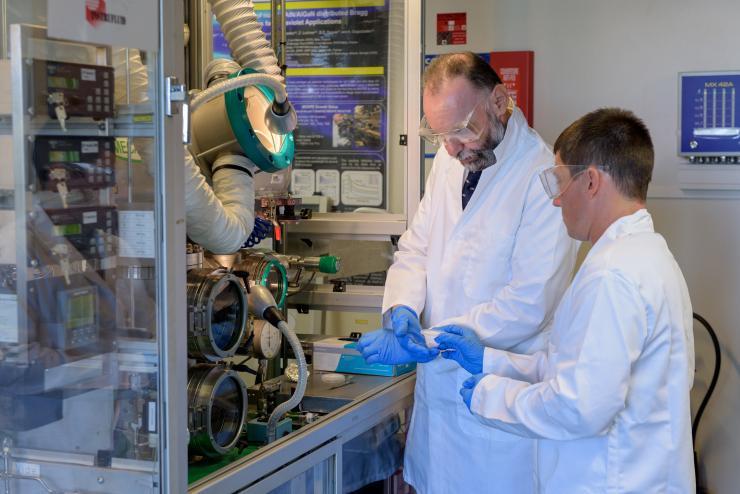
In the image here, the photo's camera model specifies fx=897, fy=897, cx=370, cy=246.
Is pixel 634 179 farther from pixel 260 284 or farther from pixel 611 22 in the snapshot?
pixel 611 22

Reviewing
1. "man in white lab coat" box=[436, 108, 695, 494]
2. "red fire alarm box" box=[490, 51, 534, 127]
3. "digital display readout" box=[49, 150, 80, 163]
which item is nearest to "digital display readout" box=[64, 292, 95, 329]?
"digital display readout" box=[49, 150, 80, 163]

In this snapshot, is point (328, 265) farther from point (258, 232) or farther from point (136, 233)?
point (136, 233)

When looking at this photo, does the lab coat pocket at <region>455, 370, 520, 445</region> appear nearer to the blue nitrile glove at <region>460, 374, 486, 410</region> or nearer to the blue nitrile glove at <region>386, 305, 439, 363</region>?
the blue nitrile glove at <region>386, 305, 439, 363</region>

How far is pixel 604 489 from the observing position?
5.77ft

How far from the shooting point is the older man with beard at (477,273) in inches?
91.3

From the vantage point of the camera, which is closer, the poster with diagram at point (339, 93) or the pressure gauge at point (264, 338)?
the pressure gauge at point (264, 338)

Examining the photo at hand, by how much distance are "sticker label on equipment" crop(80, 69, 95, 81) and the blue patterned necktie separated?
1295 millimetres

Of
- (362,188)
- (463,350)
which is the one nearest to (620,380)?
(463,350)

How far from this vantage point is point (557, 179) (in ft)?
6.10

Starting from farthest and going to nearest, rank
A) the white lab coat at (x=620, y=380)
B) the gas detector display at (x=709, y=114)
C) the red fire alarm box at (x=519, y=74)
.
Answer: the red fire alarm box at (x=519, y=74) < the gas detector display at (x=709, y=114) < the white lab coat at (x=620, y=380)

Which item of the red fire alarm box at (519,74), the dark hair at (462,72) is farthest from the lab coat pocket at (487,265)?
the red fire alarm box at (519,74)

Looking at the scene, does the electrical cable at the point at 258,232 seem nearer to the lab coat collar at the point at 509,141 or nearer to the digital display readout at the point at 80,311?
the lab coat collar at the point at 509,141

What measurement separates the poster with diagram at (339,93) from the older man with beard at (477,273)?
1.95 ft

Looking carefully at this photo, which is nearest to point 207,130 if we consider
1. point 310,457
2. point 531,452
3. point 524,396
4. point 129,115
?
point 129,115
